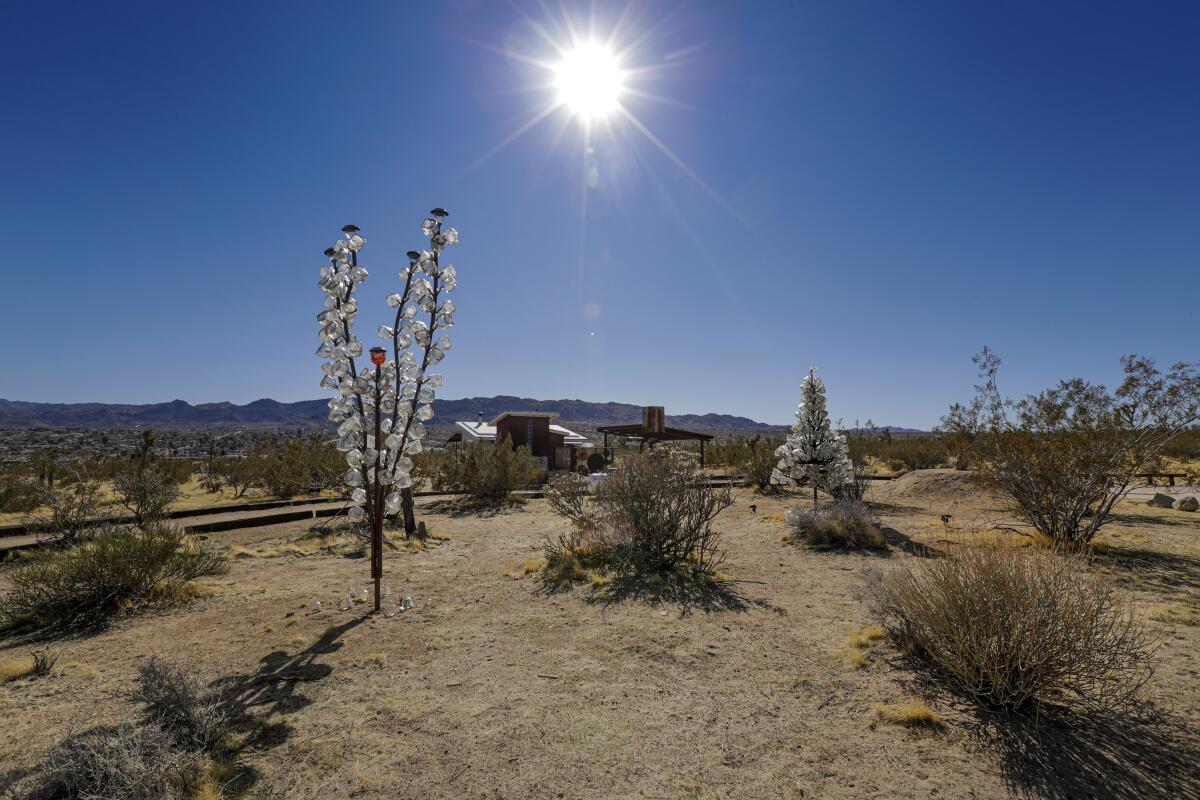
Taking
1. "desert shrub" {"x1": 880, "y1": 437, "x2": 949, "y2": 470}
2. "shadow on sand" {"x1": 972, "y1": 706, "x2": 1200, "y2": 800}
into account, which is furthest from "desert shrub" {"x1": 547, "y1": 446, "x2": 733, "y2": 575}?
"desert shrub" {"x1": 880, "y1": 437, "x2": 949, "y2": 470}

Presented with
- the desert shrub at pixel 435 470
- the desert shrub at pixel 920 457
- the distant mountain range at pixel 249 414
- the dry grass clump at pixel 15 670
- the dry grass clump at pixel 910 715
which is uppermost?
the distant mountain range at pixel 249 414

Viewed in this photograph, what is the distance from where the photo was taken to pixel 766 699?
420 centimetres

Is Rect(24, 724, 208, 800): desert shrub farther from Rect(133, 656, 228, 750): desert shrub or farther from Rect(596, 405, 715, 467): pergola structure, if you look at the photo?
Rect(596, 405, 715, 467): pergola structure

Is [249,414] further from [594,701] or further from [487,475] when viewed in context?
[594,701]

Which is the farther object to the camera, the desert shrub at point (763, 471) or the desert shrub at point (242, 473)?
the desert shrub at point (763, 471)

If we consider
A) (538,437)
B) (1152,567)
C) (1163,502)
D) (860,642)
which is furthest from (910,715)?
(538,437)

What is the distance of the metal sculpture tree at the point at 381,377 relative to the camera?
18.6 ft

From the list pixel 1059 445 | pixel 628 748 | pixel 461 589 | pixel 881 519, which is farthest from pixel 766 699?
pixel 881 519

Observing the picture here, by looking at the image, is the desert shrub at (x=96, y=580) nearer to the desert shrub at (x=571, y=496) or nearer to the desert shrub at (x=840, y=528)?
the desert shrub at (x=571, y=496)

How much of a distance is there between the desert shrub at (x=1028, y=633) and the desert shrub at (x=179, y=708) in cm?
530

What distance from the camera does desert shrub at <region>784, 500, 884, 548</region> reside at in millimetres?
10070

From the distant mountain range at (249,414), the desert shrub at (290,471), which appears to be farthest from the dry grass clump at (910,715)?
the distant mountain range at (249,414)

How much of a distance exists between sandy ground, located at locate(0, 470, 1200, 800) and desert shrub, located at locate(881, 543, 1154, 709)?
25 cm

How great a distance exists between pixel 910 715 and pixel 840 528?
22.3 feet
